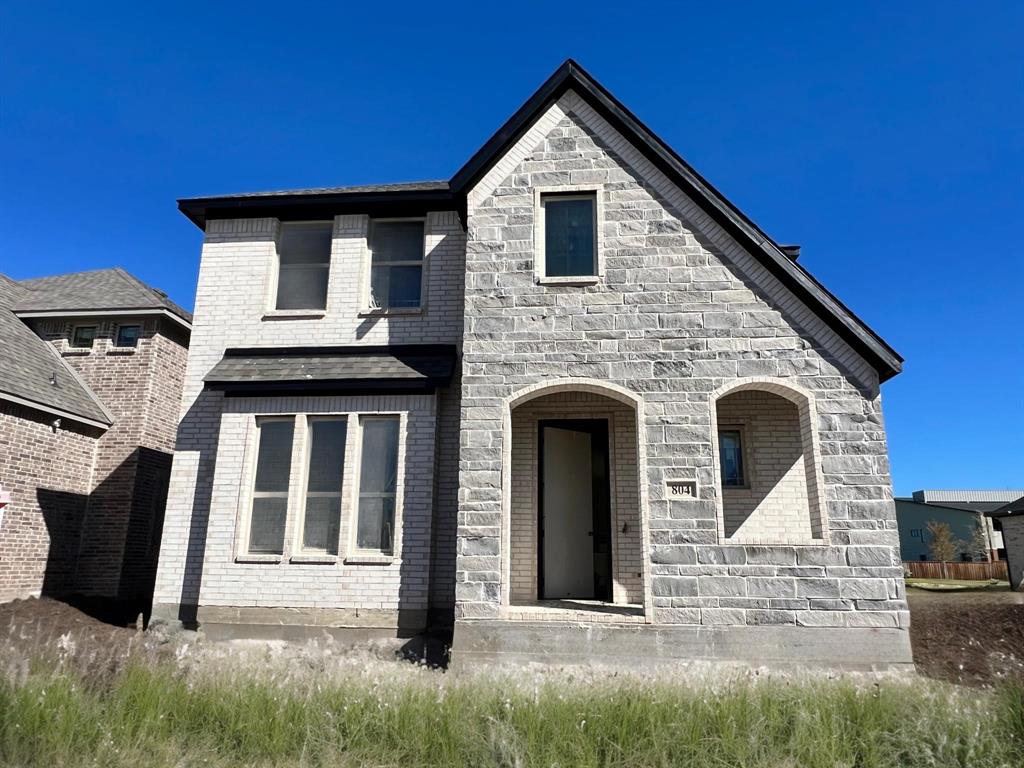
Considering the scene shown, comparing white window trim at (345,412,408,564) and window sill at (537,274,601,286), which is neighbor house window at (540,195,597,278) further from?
white window trim at (345,412,408,564)

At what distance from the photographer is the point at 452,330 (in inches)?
410

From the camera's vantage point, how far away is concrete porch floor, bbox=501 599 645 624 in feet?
26.1

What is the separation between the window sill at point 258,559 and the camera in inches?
373

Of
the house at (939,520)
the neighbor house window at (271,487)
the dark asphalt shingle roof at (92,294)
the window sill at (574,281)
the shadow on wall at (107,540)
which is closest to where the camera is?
the window sill at (574,281)

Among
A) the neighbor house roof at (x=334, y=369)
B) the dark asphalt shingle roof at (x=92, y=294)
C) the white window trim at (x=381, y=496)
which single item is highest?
the dark asphalt shingle roof at (x=92, y=294)

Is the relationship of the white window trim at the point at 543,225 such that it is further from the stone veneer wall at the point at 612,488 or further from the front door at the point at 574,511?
the front door at the point at 574,511

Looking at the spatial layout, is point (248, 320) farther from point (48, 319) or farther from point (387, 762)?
point (387, 762)

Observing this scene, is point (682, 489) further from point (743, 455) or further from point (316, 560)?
point (316, 560)

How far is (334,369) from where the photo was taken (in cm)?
1002

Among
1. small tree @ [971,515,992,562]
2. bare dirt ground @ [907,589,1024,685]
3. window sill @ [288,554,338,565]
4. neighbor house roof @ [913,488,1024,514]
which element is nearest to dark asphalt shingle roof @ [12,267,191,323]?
window sill @ [288,554,338,565]

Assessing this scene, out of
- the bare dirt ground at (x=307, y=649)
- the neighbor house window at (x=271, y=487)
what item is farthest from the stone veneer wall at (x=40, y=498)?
the neighbor house window at (x=271, y=487)

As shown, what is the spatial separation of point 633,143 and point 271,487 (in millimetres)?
7378

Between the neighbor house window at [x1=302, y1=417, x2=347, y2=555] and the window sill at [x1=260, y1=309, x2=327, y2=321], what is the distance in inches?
71.0

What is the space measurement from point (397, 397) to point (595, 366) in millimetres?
3051
